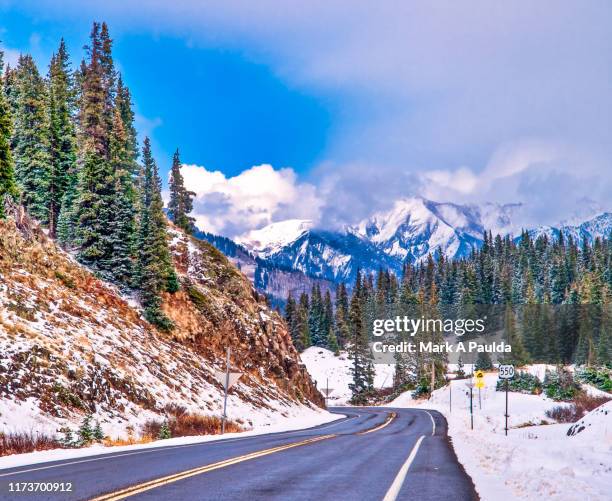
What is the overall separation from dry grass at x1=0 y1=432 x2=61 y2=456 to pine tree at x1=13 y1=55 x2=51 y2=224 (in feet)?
103

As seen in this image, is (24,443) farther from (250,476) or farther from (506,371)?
(506,371)

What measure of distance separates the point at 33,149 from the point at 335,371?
9253cm

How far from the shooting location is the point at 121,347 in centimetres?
2969

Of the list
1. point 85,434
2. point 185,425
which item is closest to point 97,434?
point 85,434

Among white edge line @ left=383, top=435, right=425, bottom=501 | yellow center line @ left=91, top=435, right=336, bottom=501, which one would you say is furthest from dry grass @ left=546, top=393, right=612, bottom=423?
yellow center line @ left=91, top=435, right=336, bottom=501

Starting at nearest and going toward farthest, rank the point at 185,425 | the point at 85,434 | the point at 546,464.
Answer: the point at 546,464 → the point at 85,434 → the point at 185,425

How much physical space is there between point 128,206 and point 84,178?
393 cm

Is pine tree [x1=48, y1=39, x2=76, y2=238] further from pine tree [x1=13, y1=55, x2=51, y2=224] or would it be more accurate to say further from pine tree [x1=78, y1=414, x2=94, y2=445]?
pine tree [x1=78, y1=414, x2=94, y2=445]

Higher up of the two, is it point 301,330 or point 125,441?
point 301,330

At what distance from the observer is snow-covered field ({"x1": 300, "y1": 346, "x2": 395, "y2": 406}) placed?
118m

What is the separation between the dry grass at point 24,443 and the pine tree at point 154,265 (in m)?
22.7

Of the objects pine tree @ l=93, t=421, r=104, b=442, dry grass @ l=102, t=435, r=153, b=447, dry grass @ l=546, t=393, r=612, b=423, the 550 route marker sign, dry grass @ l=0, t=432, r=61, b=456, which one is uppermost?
the 550 route marker sign

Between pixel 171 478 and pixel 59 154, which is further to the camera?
pixel 59 154

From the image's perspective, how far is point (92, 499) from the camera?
24.4 ft
